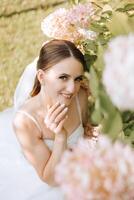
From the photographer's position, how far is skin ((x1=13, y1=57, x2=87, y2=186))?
1700 mm

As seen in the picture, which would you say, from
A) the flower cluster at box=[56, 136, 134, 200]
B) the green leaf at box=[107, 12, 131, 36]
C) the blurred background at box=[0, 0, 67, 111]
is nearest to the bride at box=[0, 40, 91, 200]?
the green leaf at box=[107, 12, 131, 36]

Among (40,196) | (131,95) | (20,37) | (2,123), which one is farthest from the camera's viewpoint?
(20,37)

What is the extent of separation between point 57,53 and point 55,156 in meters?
0.34

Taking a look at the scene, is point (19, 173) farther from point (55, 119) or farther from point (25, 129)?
point (55, 119)

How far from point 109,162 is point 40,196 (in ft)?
4.84

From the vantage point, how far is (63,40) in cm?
178

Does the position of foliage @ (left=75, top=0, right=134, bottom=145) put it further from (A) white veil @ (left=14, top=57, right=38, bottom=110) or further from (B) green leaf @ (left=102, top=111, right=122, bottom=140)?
(A) white veil @ (left=14, top=57, right=38, bottom=110)

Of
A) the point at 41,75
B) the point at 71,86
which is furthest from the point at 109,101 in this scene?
the point at 41,75

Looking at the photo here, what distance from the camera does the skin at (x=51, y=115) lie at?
1.70 m

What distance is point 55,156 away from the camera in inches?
70.2

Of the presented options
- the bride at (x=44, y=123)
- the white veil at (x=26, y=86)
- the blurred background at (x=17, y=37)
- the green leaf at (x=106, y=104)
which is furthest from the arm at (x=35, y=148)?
the blurred background at (x=17, y=37)

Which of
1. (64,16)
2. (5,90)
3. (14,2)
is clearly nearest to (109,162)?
(64,16)

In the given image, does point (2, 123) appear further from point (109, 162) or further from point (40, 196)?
point (109, 162)

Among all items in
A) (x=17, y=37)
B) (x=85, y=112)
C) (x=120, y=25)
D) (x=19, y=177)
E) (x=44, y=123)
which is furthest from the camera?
(x=17, y=37)
